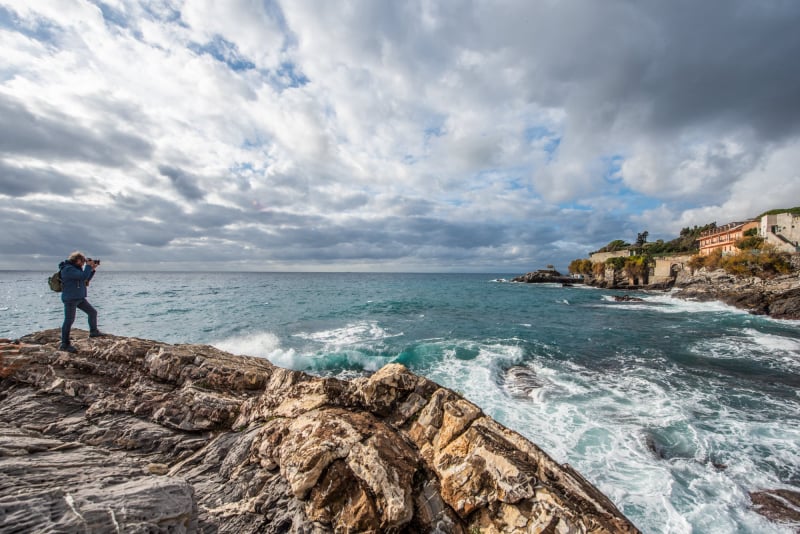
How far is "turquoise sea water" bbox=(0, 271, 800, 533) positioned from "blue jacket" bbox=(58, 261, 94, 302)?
1102 centimetres

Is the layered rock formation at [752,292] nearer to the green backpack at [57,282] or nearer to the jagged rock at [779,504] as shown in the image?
the jagged rock at [779,504]

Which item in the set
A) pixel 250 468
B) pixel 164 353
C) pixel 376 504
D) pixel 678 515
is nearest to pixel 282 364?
pixel 164 353

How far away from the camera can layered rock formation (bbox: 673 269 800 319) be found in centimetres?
3325

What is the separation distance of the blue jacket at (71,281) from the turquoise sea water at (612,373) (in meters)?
11.0

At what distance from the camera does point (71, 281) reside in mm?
8227

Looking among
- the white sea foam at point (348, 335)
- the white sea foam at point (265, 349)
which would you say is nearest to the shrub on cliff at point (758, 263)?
the white sea foam at point (348, 335)

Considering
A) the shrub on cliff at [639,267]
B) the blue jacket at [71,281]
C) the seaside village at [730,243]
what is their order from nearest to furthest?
1. the blue jacket at [71,281]
2. the seaside village at [730,243]
3. the shrub on cliff at [639,267]

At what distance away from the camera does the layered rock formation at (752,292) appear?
33.2 m

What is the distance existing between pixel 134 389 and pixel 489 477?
7.27 m

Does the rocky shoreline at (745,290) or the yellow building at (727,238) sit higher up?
the yellow building at (727,238)

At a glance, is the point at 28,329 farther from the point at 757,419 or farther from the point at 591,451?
the point at 757,419

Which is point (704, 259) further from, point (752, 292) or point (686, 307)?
point (686, 307)

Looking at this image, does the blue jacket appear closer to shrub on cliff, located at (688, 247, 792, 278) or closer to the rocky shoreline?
the rocky shoreline

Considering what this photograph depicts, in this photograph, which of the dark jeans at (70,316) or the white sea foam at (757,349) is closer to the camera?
the dark jeans at (70,316)
